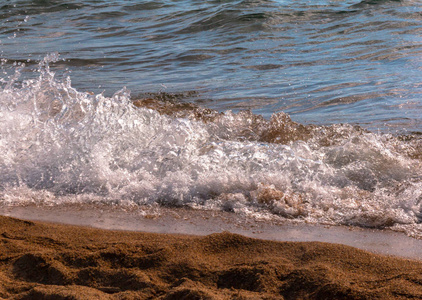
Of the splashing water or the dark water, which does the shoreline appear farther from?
the dark water

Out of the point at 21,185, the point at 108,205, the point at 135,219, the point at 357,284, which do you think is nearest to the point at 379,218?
the point at 357,284

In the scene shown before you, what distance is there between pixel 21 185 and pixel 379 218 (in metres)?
2.44

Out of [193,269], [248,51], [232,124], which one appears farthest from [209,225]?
[248,51]

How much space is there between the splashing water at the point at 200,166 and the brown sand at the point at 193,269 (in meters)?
0.56

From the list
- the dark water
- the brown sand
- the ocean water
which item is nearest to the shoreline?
the ocean water

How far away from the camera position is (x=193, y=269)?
2.13 m

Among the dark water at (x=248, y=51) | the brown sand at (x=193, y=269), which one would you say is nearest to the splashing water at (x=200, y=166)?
the brown sand at (x=193, y=269)

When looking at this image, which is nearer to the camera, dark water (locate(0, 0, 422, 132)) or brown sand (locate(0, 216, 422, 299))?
brown sand (locate(0, 216, 422, 299))

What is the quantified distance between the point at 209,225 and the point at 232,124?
203 centimetres

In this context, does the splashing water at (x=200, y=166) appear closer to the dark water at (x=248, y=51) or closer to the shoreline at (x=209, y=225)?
the shoreline at (x=209, y=225)

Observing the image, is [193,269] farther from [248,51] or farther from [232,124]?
[248,51]

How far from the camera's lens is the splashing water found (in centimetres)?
302

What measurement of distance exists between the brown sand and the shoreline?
0.67 feet

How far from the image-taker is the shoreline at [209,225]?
2.57 m
